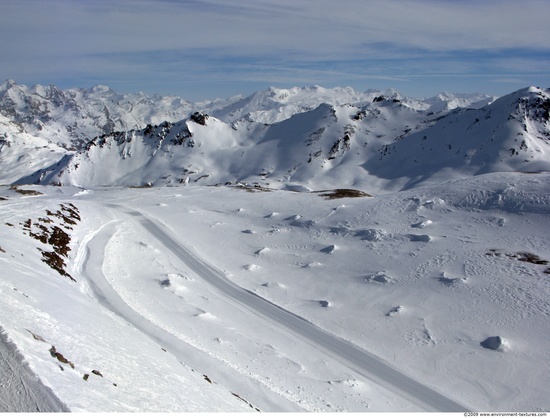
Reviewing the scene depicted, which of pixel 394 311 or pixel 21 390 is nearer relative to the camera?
pixel 21 390

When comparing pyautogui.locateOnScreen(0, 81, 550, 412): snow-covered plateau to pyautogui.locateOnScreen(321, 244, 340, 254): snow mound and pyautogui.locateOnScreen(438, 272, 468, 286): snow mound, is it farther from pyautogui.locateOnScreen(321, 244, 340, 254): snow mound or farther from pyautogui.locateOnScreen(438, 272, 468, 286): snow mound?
pyautogui.locateOnScreen(321, 244, 340, 254): snow mound

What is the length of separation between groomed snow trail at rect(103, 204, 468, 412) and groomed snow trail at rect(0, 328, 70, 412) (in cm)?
1636

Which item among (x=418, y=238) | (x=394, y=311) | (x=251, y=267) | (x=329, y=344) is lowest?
(x=329, y=344)

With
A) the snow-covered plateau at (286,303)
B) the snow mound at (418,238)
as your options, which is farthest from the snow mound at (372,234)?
the snow mound at (418,238)

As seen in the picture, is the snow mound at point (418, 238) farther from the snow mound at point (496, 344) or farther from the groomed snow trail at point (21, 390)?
the groomed snow trail at point (21, 390)

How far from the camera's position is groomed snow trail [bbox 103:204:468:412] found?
19.8m

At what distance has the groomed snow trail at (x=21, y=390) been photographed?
29.3 feet

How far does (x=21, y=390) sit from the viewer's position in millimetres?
9242

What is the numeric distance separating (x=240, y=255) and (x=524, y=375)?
25473 millimetres

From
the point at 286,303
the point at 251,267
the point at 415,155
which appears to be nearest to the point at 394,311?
the point at 286,303

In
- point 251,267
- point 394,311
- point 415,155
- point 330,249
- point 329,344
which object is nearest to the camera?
point 329,344

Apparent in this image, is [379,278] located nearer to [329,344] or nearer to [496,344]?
[329,344]

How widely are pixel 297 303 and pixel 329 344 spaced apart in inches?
223

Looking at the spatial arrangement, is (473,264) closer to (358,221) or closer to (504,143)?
(358,221)
